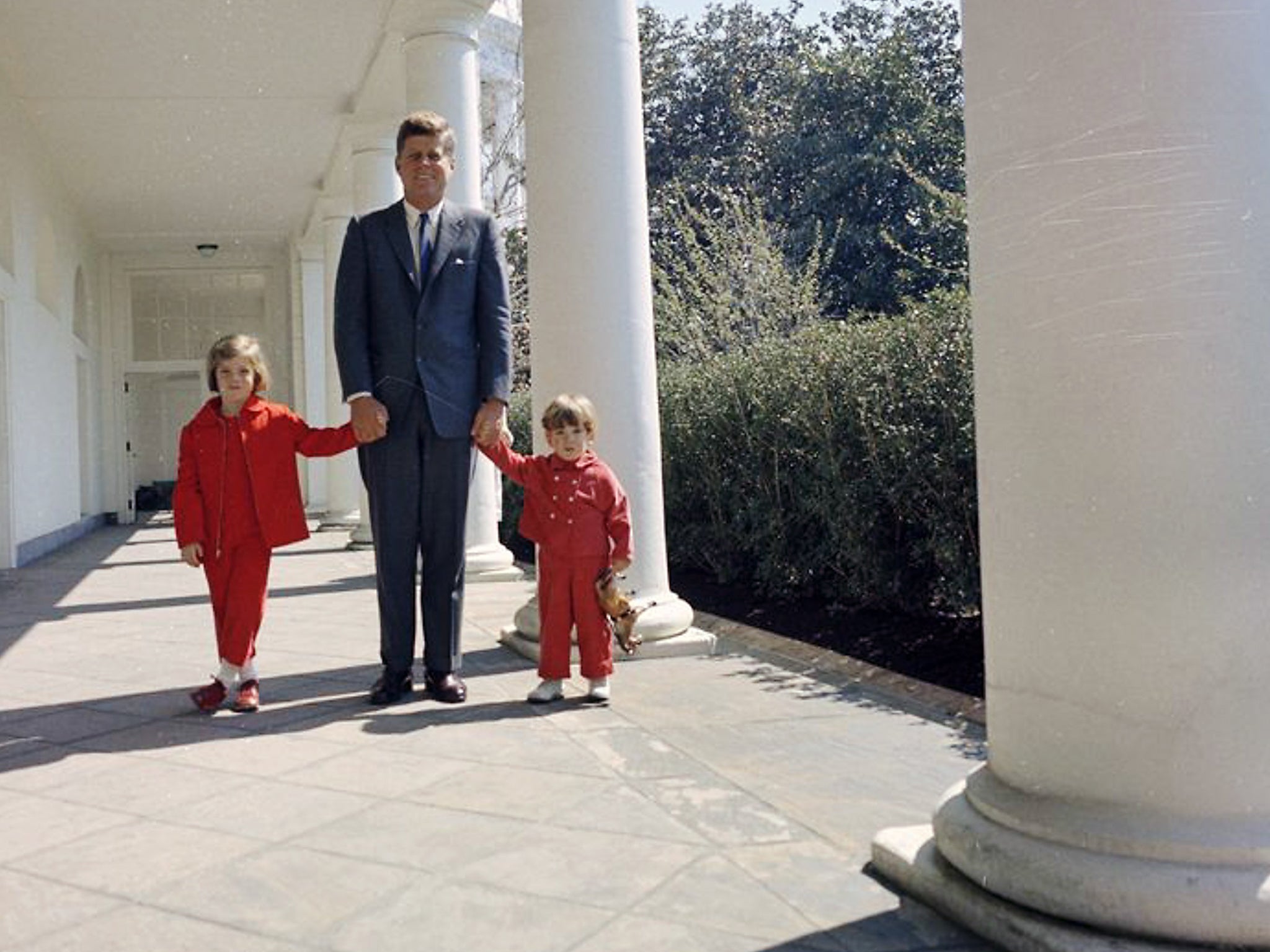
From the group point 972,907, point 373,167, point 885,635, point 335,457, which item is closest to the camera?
point 972,907

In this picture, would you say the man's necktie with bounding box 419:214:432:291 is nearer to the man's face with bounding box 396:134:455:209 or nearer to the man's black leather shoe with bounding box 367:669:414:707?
the man's face with bounding box 396:134:455:209

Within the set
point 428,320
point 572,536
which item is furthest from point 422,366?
point 572,536

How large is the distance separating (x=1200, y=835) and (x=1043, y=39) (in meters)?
1.45

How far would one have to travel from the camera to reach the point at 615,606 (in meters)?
4.73

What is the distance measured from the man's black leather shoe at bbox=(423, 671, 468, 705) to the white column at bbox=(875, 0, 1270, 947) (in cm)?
276

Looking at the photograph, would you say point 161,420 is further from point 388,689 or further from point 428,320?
point 428,320

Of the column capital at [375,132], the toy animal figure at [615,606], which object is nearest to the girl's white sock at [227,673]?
the toy animal figure at [615,606]

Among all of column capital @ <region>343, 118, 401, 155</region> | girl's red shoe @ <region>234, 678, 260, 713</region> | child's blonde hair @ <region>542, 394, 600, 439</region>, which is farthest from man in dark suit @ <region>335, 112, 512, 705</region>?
column capital @ <region>343, 118, 401, 155</region>

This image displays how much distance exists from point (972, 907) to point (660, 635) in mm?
3381

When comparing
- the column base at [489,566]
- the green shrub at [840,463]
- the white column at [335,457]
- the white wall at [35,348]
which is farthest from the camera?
the white column at [335,457]

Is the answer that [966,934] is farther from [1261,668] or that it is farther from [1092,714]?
[1261,668]

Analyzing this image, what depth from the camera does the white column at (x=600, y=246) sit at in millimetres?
5668

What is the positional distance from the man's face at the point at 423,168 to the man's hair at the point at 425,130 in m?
0.01

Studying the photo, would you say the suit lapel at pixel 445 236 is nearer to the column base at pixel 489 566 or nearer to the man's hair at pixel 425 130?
the man's hair at pixel 425 130
